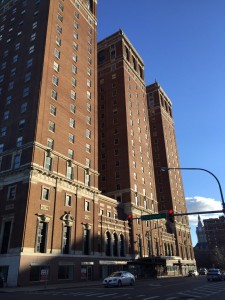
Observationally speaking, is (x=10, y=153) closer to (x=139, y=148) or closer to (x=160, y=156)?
(x=139, y=148)

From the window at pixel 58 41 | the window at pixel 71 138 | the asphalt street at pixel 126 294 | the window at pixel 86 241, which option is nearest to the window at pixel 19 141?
the window at pixel 71 138

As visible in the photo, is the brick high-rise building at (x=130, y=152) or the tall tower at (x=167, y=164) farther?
the tall tower at (x=167, y=164)

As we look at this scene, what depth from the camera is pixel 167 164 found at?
4198 inches

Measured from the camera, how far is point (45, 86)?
170ft

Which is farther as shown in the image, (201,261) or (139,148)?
(201,261)

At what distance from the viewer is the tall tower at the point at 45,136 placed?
41.0 metres

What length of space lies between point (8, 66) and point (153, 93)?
74.6 m


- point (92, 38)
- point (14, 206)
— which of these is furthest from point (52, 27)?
point (14, 206)

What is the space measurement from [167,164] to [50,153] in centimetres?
6687

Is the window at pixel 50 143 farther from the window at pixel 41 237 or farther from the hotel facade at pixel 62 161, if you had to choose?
the window at pixel 41 237

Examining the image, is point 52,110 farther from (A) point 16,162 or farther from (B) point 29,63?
(B) point 29,63

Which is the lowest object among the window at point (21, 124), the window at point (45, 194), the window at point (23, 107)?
the window at point (45, 194)

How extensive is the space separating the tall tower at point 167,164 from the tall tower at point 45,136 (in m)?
49.8

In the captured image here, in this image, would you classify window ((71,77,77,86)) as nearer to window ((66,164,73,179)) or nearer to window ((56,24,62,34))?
window ((56,24,62,34))
